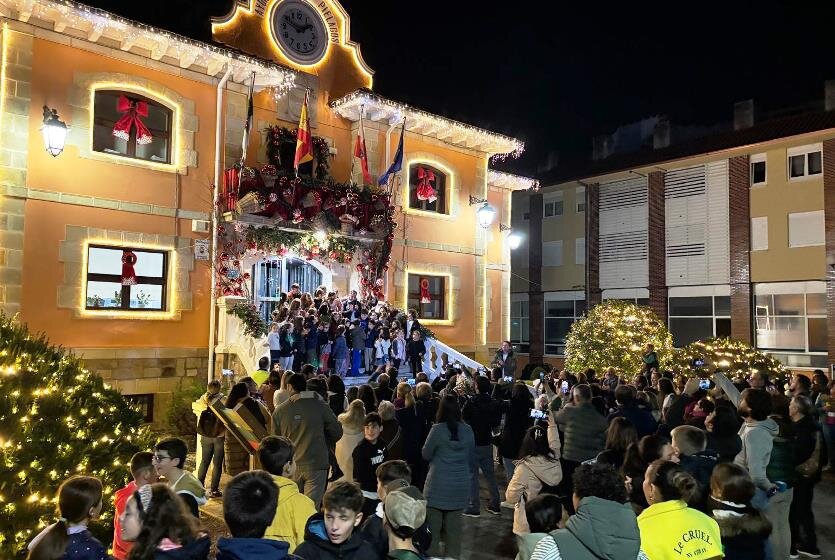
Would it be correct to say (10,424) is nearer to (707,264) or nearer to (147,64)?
(147,64)

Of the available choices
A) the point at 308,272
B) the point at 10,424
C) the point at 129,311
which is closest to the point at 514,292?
the point at 308,272

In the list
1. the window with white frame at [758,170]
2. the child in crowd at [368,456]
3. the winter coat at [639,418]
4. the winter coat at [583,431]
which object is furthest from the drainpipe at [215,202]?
the window with white frame at [758,170]

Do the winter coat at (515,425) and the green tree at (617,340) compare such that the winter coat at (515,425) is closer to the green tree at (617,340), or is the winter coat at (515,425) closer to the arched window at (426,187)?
the arched window at (426,187)

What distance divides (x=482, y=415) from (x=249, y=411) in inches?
124

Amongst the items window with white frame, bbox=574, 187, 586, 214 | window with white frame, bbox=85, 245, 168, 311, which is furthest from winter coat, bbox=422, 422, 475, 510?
window with white frame, bbox=574, 187, 586, 214

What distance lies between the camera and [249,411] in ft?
29.1

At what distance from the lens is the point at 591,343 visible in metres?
23.2

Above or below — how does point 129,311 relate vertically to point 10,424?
above

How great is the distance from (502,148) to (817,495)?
14.9 meters

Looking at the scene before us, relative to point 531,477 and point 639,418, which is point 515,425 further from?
point 531,477

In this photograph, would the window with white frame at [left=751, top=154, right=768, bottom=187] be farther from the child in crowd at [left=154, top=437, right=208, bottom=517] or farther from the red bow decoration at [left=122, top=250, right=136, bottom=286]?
the child in crowd at [left=154, top=437, right=208, bottom=517]

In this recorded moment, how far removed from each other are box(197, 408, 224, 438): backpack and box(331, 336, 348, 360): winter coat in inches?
258

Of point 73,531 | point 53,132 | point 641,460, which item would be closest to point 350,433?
point 641,460

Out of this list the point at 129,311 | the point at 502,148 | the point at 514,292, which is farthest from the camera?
the point at 514,292
